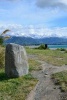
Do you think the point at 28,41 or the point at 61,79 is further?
the point at 28,41

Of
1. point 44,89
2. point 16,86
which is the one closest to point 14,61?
A: point 16,86

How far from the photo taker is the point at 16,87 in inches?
394

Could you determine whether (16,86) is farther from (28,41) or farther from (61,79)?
(28,41)

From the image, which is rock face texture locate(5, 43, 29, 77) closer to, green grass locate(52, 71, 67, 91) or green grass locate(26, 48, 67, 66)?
green grass locate(52, 71, 67, 91)

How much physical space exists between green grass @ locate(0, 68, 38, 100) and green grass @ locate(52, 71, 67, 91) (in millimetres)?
775

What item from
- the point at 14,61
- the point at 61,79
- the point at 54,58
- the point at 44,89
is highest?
the point at 14,61

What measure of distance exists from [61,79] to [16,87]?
6.05 feet

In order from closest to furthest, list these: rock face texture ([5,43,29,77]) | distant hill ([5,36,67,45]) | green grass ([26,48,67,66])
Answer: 1. rock face texture ([5,43,29,77])
2. green grass ([26,48,67,66])
3. distant hill ([5,36,67,45])

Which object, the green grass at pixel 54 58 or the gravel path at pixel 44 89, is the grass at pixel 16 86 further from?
the green grass at pixel 54 58

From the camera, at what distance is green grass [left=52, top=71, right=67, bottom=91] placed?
10012mm

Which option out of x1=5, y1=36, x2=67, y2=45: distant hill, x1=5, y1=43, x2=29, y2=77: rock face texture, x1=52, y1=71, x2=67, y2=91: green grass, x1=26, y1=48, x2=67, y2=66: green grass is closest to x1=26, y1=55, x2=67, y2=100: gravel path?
x1=52, y1=71, x2=67, y2=91: green grass

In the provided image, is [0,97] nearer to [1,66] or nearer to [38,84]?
[38,84]

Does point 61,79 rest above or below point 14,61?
below

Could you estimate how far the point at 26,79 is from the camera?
11164 millimetres
